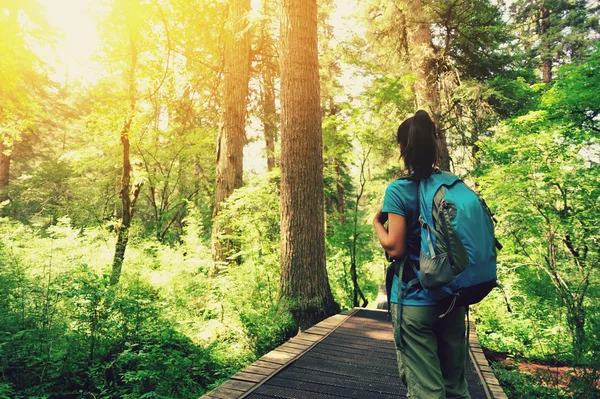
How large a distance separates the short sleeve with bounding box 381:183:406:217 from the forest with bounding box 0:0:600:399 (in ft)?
10.1

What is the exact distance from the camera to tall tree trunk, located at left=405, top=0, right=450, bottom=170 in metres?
10.3

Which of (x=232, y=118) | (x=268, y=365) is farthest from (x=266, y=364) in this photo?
(x=232, y=118)

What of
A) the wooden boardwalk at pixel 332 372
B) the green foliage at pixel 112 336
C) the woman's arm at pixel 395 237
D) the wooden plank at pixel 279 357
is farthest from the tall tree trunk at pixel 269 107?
the woman's arm at pixel 395 237

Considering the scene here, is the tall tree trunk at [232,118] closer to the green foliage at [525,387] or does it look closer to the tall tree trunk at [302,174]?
the tall tree trunk at [302,174]

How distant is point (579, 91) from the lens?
30.7 feet

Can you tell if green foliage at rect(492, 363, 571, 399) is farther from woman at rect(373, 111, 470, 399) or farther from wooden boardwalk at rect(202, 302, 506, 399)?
woman at rect(373, 111, 470, 399)

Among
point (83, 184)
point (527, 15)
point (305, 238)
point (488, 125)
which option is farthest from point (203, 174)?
point (527, 15)

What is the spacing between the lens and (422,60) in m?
10.5

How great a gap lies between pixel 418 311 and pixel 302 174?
167 inches

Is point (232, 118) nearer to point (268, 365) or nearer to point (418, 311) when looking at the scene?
point (268, 365)

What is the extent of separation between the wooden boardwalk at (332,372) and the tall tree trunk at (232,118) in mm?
3904

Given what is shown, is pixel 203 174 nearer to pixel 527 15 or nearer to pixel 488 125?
pixel 488 125

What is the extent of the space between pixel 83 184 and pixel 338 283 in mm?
14039

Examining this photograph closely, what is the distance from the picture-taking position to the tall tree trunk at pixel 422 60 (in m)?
10.3
